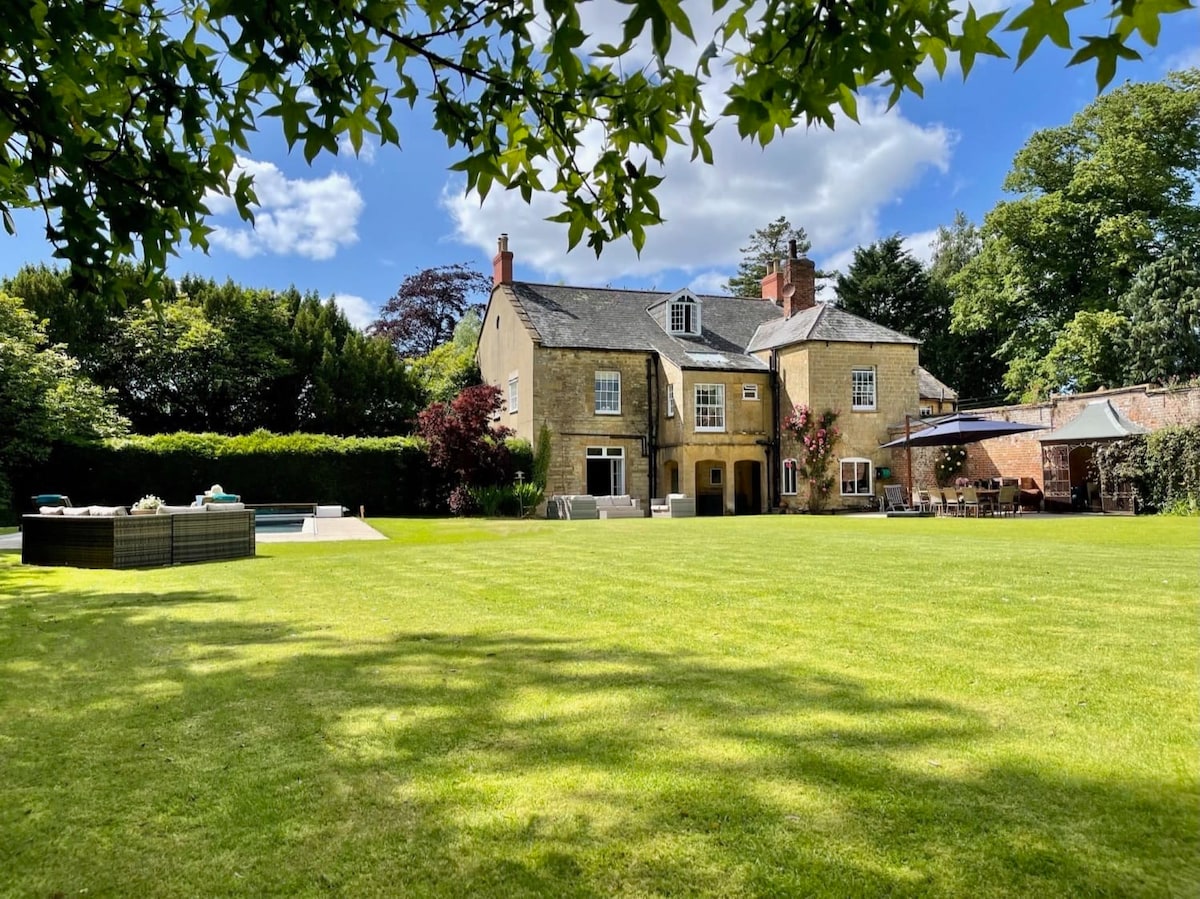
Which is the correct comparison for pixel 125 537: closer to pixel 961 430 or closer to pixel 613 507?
pixel 613 507

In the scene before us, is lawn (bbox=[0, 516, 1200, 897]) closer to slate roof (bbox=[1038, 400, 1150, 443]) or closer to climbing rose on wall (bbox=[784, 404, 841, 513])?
slate roof (bbox=[1038, 400, 1150, 443])

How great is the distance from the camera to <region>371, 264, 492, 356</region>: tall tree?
46.5 metres

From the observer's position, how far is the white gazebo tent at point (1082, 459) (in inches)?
904

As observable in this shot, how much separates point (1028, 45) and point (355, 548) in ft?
40.7

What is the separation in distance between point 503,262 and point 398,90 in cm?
2861

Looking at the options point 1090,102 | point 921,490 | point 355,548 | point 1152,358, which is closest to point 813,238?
point 1090,102

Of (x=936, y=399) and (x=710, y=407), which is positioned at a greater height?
(x=936, y=399)

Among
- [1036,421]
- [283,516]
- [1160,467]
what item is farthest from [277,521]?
A: [1160,467]

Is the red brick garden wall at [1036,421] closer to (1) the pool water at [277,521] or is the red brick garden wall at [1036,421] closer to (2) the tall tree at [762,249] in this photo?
(1) the pool water at [277,521]

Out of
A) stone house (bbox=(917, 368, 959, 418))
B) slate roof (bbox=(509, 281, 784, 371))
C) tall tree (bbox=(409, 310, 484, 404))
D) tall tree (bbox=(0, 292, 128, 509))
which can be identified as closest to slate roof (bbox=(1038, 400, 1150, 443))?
stone house (bbox=(917, 368, 959, 418))

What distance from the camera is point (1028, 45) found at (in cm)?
241

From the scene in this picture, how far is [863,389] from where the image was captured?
29203 mm

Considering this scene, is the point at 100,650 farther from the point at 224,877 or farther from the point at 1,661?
the point at 224,877

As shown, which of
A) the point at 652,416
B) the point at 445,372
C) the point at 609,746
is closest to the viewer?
the point at 609,746
